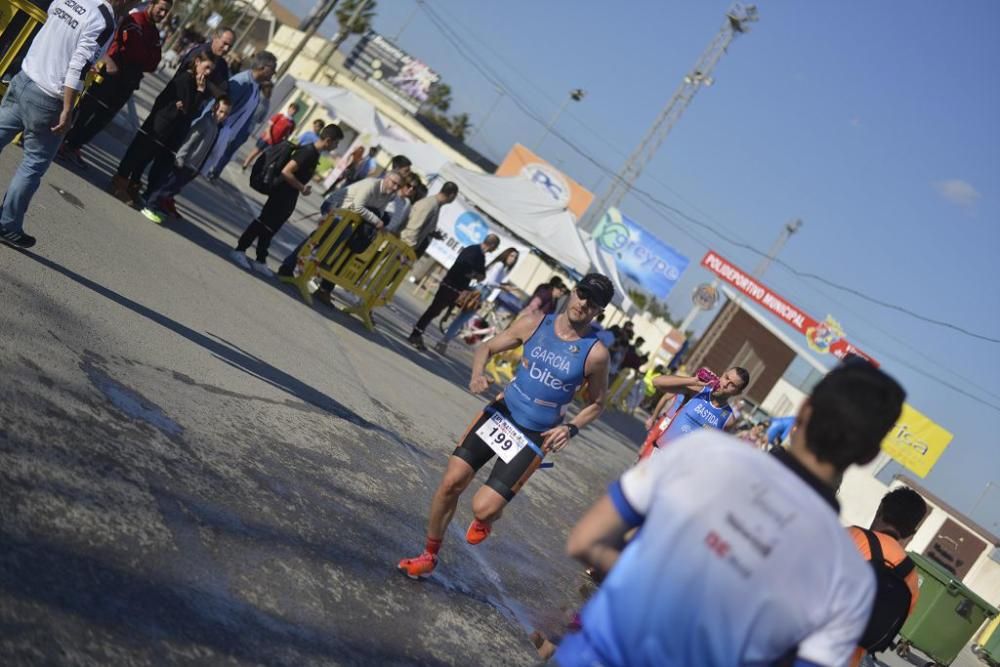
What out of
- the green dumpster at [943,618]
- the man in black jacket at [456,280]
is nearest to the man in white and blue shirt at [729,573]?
the man in black jacket at [456,280]

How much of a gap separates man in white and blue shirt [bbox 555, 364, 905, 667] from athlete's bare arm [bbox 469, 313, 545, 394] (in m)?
3.71

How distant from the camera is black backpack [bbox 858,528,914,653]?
5398 mm

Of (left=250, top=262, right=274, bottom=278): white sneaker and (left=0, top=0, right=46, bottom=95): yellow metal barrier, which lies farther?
(left=250, top=262, right=274, bottom=278): white sneaker

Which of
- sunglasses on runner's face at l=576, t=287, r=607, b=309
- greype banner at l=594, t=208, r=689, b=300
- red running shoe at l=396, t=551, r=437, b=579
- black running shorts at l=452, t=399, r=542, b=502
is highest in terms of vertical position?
greype banner at l=594, t=208, r=689, b=300

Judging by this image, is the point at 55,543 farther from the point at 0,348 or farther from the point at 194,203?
the point at 194,203

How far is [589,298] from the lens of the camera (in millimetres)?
6195

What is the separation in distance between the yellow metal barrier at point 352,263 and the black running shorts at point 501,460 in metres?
7.77

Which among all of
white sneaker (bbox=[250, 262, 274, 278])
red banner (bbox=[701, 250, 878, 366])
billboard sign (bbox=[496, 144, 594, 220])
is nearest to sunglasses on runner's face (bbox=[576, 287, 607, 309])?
white sneaker (bbox=[250, 262, 274, 278])

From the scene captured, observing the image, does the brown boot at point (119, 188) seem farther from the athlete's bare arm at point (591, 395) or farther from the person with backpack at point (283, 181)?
the athlete's bare arm at point (591, 395)

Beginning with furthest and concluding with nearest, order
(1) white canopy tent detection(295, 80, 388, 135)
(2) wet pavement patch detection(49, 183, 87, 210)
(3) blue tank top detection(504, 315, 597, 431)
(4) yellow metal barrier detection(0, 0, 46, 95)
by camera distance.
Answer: (1) white canopy tent detection(295, 80, 388, 135)
(2) wet pavement patch detection(49, 183, 87, 210)
(4) yellow metal barrier detection(0, 0, 46, 95)
(3) blue tank top detection(504, 315, 597, 431)

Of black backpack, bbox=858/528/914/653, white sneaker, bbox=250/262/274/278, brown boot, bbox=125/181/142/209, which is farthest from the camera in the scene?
white sneaker, bbox=250/262/274/278

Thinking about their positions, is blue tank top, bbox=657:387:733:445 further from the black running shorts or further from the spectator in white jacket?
the spectator in white jacket

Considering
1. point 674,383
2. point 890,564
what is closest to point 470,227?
point 674,383

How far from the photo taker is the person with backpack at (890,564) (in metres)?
5.41
